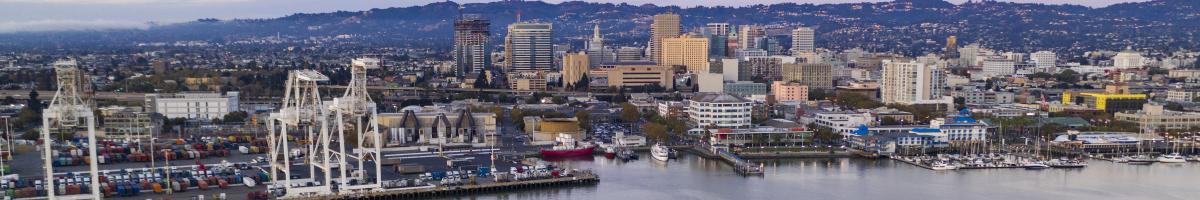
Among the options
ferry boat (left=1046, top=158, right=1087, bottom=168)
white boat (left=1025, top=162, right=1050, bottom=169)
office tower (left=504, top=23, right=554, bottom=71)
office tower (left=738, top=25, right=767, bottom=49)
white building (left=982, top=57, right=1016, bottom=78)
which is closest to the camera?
white boat (left=1025, top=162, right=1050, bottom=169)

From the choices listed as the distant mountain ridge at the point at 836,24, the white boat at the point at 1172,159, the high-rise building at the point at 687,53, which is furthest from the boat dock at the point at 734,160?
the distant mountain ridge at the point at 836,24

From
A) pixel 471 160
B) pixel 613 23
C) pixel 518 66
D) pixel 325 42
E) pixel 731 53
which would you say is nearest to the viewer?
pixel 471 160

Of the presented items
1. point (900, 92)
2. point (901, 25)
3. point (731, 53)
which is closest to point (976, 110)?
point (900, 92)

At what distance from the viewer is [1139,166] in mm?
15523

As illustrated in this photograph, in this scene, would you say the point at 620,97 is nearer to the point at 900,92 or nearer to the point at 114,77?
the point at 900,92

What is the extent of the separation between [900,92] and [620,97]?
21.3 feet

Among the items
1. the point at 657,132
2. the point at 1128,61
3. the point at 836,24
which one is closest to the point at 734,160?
the point at 657,132

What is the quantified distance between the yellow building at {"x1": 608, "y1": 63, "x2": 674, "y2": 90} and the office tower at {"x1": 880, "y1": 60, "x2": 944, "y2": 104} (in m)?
7.92

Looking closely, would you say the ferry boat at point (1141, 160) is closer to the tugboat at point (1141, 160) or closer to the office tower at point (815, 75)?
the tugboat at point (1141, 160)

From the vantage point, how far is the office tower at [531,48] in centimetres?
3906

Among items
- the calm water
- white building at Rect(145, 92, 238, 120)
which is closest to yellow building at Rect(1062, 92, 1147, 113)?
the calm water

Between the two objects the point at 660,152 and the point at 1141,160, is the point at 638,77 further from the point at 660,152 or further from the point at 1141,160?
the point at 1141,160

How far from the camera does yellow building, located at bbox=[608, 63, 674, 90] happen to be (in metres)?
31.8

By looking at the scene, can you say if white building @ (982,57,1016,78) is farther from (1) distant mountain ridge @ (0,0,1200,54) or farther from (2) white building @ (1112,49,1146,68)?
(1) distant mountain ridge @ (0,0,1200,54)
